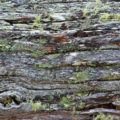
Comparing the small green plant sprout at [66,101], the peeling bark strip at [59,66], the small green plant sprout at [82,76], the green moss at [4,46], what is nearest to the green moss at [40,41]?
the peeling bark strip at [59,66]

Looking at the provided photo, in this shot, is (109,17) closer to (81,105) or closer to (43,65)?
(43,65)

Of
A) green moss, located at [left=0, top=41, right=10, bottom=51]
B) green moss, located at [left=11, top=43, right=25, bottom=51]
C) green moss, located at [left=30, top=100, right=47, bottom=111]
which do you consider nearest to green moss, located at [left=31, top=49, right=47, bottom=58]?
green moss, located at [left=11, top=43, right=25, bottom=51]

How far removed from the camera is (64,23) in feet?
32.3

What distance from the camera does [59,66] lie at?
8.66 metres

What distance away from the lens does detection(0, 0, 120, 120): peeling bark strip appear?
305 inches

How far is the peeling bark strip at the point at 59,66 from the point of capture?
7.75m

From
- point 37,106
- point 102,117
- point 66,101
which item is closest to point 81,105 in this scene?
point 66,101

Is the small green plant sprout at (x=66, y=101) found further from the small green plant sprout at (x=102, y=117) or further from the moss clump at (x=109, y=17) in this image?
the moss clump at (x=109, y=17)

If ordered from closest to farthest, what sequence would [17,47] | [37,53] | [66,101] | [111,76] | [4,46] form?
[66,101], [111,76], [37,53], [17,47], [4,46]

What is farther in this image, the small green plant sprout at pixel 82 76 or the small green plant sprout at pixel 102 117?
the small green plant sprout at pixel 82 76

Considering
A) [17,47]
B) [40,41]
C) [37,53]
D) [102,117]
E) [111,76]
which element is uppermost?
[40,41]

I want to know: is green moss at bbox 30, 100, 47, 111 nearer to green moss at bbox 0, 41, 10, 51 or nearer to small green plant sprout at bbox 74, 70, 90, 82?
small green plant sprout at bbox 74, 70, 90, 82

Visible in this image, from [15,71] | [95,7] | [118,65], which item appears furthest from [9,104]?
[95,7]

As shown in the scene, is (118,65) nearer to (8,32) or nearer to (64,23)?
(64,23)
